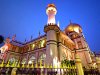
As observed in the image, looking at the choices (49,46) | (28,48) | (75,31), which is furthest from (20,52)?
(75,31)

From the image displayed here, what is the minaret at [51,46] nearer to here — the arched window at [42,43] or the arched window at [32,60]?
the arched window at [42,43]

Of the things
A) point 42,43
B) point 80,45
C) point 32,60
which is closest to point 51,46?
point 42,43

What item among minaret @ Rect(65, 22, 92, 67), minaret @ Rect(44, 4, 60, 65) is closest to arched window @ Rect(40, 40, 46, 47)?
minaret @ Rect(44, 4, 60, 65)

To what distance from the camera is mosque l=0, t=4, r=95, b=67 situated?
884 inches

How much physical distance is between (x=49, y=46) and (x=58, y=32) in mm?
5843

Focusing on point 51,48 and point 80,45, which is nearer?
point 51,48

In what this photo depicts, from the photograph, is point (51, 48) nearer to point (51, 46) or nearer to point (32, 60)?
point (51, 46)

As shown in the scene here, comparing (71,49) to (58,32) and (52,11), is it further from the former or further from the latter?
(52,11)

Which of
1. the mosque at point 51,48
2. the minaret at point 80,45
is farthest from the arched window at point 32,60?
A: the minaret at point 80,45

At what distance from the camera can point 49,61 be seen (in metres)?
20.5

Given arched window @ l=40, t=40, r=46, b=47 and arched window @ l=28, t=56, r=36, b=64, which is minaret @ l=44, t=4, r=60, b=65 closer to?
arched window @ l=40, t=40, r=46, b=47

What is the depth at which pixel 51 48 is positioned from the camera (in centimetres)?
→ 2184

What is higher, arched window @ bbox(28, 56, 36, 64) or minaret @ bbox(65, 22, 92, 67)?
minaret @ bbox(65, 22, 92, 67)

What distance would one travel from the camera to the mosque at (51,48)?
22.5m
